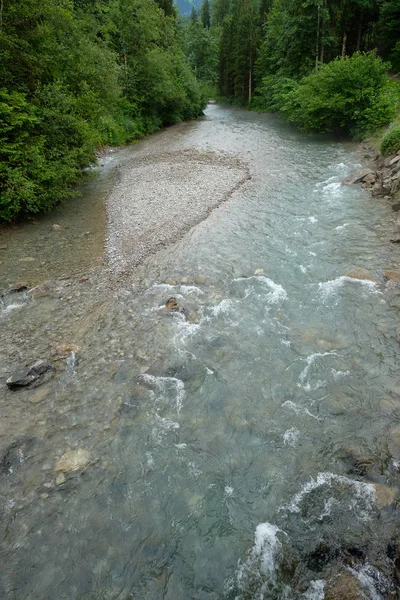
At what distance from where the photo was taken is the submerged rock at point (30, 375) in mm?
7078

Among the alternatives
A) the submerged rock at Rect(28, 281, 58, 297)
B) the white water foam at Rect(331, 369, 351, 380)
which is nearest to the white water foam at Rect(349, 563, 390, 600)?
the white water foam at Rect(331, 369, 351, 380)

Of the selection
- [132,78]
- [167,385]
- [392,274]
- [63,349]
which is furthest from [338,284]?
[132,78]

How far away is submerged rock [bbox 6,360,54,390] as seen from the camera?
23.2 feet

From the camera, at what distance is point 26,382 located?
7117 millimetres

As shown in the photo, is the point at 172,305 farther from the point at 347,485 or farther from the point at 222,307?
the point at 347,485

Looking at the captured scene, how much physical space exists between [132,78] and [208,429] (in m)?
38.1

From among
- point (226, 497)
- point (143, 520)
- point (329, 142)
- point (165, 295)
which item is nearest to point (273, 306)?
point (165, 295)

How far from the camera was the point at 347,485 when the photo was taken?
17.1ft

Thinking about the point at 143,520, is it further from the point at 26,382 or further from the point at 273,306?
the point at 273,306

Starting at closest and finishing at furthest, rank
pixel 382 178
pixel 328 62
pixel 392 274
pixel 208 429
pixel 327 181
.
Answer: pixel 208 429
pixel 392 274
pixel 382 178
pixel 327 181
pixel 328 62

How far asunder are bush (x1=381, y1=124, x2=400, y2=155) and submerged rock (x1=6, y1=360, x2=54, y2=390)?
60.3 feet

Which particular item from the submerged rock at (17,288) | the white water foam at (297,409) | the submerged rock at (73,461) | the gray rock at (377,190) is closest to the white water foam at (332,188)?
the gray rock at (377,190)

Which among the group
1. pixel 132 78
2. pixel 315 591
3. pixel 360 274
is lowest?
pixel 315 591

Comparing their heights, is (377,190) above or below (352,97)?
below
